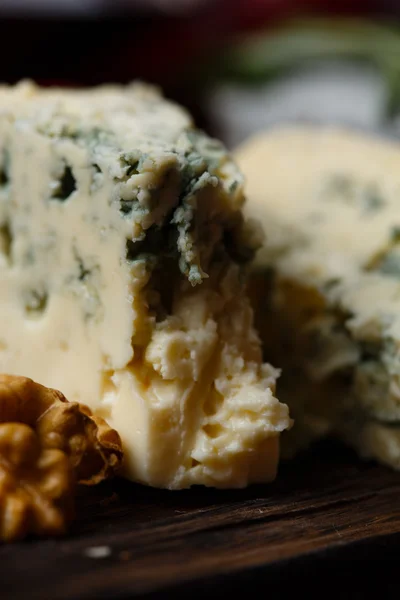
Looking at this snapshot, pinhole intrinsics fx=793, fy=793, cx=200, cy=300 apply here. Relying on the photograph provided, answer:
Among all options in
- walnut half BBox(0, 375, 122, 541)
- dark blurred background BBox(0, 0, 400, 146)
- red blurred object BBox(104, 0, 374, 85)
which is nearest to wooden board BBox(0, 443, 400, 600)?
walnut half BBox(0, 375, 122, 541)

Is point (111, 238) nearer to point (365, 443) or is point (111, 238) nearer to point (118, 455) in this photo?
point (118, 455)

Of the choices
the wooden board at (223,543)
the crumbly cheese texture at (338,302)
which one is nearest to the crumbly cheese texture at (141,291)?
the wooden board at (223,543)

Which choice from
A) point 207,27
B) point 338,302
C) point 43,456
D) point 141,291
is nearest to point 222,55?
point 207,27

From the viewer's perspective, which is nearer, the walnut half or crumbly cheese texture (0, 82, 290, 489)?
the walnut half

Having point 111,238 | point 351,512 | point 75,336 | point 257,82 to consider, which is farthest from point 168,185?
point 257,82

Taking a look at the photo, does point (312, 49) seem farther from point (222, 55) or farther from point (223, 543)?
point (223, 543)

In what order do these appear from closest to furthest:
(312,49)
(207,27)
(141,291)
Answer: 1. (141,291)
2. (312,49)
3. (207,27)

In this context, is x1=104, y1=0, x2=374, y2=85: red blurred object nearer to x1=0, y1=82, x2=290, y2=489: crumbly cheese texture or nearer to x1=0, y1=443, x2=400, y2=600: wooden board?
x1=0, y1=82, x2=290, y2=489: crumbly cheese texture
